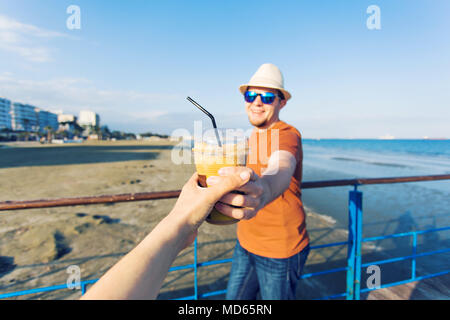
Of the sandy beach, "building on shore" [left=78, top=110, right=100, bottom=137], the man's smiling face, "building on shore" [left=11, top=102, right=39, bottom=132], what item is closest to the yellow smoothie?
the man's smiling face

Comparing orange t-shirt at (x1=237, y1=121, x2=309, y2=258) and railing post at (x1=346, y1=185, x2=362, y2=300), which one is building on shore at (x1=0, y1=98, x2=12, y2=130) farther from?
railing post at (x1=346, y1=185, x2=362, y2=300)

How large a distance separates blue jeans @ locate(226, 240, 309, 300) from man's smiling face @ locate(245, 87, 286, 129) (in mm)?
923

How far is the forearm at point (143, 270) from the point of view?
0.50 meters

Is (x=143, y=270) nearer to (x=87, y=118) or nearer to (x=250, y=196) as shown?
(x=250, y=196)

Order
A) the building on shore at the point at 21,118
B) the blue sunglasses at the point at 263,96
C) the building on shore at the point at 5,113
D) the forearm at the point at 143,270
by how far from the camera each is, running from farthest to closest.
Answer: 1. the building on shore at the point at 21,118
2. the building on shore at the point at 5,113
3. the blue sunglasses at the point at 263,96
4. the forearm at the point at 143,270

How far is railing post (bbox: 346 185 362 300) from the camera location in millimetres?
2264

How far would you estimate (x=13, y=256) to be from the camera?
5.93 meters

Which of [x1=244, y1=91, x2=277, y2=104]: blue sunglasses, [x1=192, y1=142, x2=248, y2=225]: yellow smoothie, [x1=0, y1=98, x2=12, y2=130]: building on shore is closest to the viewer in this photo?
[x1=192, y1=142, x2=248, y2=225]: yellow smoothie

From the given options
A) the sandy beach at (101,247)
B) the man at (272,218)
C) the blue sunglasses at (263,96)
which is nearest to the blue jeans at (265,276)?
the man at (272,218)

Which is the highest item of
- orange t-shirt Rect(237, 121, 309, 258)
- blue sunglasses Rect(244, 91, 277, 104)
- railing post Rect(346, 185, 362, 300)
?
blue sunglasses Rect(244, 91, 277, 104)

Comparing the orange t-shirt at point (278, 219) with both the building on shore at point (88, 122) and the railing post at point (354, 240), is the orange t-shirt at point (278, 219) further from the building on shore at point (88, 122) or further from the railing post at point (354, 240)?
the building on shore at point (88, 122)
